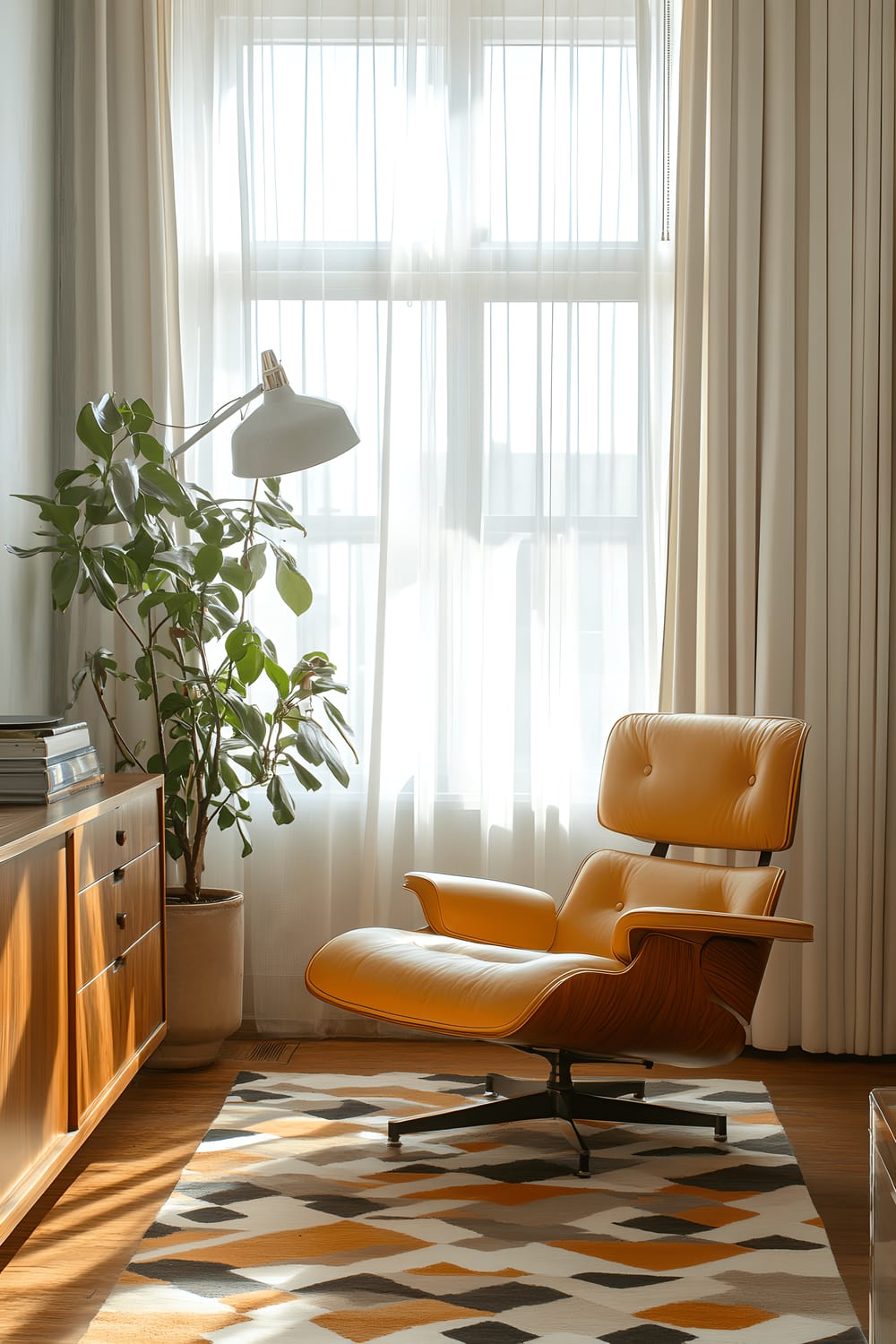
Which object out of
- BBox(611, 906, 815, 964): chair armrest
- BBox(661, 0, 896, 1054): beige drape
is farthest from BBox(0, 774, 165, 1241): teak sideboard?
BBox(661, 0, 896, 1054): beige drape

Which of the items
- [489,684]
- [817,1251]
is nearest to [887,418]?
[489,684]

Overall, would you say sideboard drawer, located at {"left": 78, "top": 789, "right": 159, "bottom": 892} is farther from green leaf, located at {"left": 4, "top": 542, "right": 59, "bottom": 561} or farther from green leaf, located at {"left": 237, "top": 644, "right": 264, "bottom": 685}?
green leaf, located at {"left": 4, "top": 542, "right": 59, "bottom": 561}

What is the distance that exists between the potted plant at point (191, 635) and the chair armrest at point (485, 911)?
0.44m

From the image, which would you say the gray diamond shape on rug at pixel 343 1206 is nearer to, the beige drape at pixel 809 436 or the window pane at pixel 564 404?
the beige drape at pixel 809 436

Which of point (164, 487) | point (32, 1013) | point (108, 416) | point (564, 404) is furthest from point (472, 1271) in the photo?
point (564, 404)

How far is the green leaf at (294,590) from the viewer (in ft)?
10.2

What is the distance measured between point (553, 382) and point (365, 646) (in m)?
0.86

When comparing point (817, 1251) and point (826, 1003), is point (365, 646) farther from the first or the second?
point (817, 1251)

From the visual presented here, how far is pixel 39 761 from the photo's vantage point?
7.48 ft

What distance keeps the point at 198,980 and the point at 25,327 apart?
1.62 metres

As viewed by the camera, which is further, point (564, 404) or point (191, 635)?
point (564, 404)

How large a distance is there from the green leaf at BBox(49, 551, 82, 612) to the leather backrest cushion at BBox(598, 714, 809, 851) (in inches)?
49.2

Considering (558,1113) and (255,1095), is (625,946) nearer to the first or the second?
(558,1113)

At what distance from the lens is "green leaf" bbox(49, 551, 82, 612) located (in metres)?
2.85
